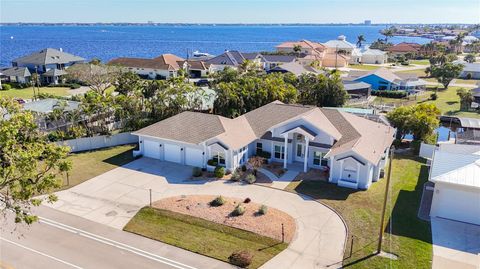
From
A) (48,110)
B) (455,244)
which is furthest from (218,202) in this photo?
(48,110)

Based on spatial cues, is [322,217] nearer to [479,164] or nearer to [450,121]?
[479,164]

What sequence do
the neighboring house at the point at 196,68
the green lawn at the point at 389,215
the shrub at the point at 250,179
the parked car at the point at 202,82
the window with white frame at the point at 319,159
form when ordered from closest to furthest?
the green lawn at the point at 389,215
the shrub at the point at 250,179
the window with white frame at the point at 319,159
the parked car at the point at 202,82
the neighboring house at the point at 196,68

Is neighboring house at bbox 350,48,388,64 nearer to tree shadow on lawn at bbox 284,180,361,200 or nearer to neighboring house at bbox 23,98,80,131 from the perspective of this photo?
neighboring house at bbox 23,98,80,131

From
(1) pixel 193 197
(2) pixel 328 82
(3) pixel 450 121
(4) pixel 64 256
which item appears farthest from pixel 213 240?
(3) pixel 450 121

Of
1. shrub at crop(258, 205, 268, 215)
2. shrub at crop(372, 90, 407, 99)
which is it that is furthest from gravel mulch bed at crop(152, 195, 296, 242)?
shrub at crop(372, 90, 407, 99)

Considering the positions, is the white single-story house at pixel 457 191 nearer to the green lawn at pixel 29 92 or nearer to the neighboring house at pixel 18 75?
the green lawn at pixel 29 92

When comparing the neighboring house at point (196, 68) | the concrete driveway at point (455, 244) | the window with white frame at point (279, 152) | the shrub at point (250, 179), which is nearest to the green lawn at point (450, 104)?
the window with white frame at point (279, 152)

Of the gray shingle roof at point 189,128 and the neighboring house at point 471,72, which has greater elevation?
the neighboring house at point 471,72

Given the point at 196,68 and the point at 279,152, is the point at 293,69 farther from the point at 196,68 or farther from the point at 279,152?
the point at 279,152
